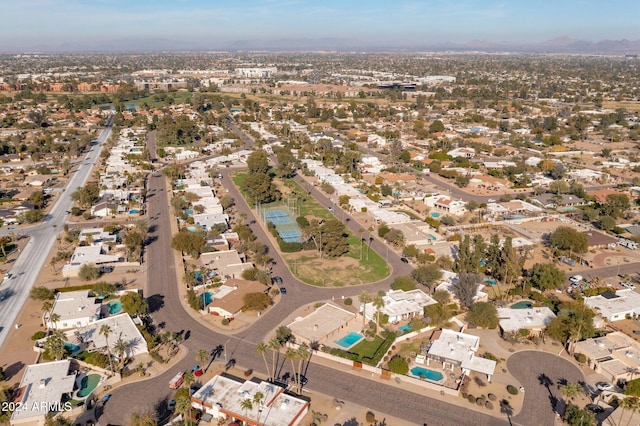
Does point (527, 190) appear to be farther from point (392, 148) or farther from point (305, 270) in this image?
point (305, 270)

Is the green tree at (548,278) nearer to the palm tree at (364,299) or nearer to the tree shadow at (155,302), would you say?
the palm tree at (364,299)

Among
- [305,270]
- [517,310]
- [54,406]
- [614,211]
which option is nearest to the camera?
[54,406]

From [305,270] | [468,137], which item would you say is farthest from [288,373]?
A: [468,137]

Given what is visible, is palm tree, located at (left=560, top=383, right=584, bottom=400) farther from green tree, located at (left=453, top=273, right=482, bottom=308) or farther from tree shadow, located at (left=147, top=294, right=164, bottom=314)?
tree shadow, located at (left=147, top=294, right=164, bottom=314)

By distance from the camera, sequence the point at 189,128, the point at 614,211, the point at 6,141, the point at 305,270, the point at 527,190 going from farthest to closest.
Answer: the point at 189,128, the point at 6,141, the point at 527,190, the point at 614,211, the point at 305,270

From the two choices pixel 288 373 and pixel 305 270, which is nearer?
pixel 288 373

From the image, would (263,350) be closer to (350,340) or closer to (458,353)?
(350,340)

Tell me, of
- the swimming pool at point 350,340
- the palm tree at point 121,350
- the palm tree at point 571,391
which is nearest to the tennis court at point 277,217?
the swimming pool at point 350,340
